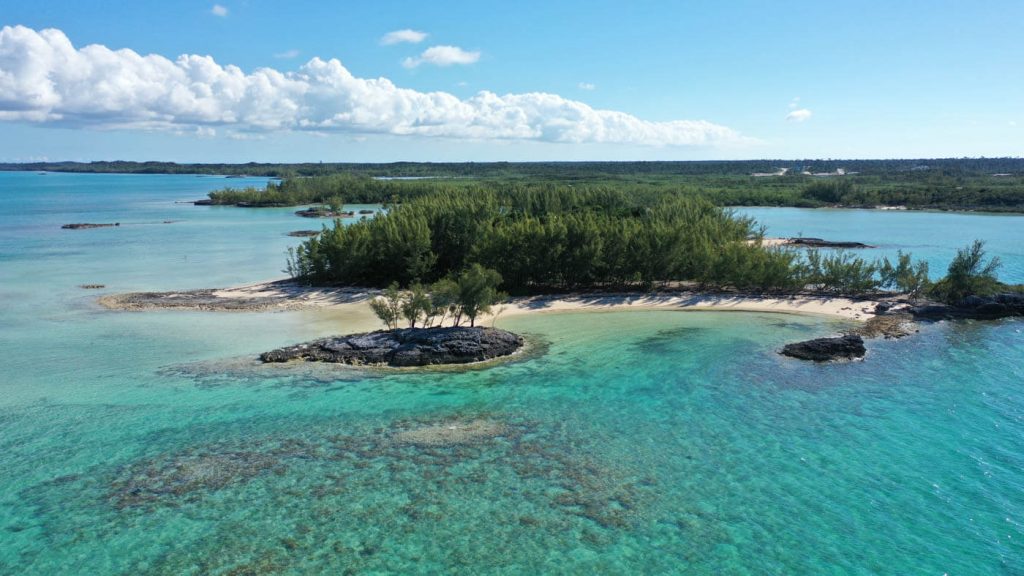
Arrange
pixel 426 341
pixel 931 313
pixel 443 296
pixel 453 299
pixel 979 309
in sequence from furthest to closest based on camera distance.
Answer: pixel 931 313
pixel 979 309
pixel 453 299
pixel 443 296
pixel 426 341

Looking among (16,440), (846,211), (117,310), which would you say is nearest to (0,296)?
(117,310)

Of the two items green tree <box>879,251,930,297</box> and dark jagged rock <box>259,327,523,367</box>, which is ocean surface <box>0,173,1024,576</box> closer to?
dark jagged rock <box>259,327,523,367</box>

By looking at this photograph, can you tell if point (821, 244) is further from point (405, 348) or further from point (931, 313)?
point (405, 348)

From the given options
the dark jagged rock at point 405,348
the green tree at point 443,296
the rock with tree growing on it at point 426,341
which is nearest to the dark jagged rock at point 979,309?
the rock with tree growing on it at point 426,341

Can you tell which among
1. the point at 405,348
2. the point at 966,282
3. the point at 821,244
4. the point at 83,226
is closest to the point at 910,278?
the point at 966,282

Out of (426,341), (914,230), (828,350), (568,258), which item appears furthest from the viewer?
(914,230)

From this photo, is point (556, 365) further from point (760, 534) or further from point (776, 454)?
point (760, 534)

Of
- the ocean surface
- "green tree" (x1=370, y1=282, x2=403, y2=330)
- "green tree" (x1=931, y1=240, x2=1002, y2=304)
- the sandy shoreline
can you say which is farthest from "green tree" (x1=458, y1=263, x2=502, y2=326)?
"green tree" (x1=931, y1=240, x2=1002, y2=304)
